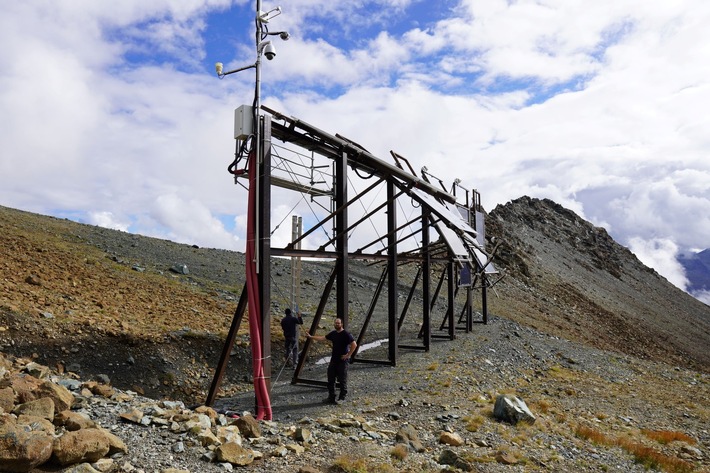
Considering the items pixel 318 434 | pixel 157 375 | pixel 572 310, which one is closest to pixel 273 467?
pixel 318 434

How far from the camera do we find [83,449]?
5570mm

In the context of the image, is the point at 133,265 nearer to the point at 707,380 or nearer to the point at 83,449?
the point at 83,449

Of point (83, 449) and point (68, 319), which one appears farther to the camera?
point (68, 319)

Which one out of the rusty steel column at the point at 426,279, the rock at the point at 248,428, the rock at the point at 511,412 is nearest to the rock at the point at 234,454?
the rock at the point at 248,428

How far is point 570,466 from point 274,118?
366 inches

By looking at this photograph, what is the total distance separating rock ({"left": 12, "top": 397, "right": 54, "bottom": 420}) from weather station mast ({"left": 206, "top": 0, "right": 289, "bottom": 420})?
166 inches

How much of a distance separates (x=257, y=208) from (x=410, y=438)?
5.54 meters

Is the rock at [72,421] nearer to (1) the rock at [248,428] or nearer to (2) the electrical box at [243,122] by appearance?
(1) the rock at [248,428]

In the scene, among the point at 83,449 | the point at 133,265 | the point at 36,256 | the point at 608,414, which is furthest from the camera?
the point at 133,265

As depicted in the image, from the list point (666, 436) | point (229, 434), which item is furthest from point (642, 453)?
point (229, 434)

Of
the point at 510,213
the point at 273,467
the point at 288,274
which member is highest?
the point at 510,213

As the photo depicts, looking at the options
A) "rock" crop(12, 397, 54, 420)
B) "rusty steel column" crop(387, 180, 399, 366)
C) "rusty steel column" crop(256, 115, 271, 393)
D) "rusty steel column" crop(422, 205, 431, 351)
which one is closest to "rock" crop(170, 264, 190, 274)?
"rusty steel column" crop(422, 205, 431, 351)

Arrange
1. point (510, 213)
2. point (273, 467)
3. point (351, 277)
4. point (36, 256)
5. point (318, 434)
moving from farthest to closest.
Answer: point (510, 213) → point (351, 277) → point (36, 256) → point (318, 434) → point (273, 467)

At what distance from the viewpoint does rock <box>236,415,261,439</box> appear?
24.8ft
